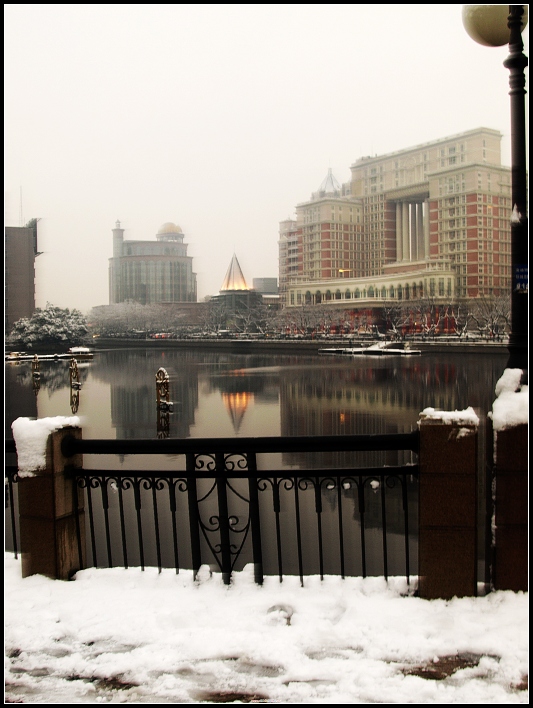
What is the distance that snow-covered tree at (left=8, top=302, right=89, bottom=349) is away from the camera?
60719 mm

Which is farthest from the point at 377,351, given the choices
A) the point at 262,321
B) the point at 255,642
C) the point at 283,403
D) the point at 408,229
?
the point at 408,229

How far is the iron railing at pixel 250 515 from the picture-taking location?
4.43 metres

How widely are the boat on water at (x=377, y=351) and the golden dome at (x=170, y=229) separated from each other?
102414mm

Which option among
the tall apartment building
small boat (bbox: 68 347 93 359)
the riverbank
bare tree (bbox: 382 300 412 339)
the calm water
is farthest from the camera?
the tall apartment building

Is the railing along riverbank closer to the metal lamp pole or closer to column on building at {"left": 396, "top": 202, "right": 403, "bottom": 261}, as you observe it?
the metal lamp pole

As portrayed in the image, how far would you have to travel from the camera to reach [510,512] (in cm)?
410

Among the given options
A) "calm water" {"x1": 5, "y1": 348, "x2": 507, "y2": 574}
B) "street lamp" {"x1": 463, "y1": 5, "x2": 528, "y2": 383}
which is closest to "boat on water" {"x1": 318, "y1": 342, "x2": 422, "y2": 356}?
"calm water" {"x1": 5, "y1": 348, "x2": 507, "y2": 574}

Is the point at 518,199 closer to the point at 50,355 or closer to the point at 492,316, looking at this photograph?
the point at 492,316

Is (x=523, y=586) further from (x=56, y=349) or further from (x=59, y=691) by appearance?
(x=56, y=349)

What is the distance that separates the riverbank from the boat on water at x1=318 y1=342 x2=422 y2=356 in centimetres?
233

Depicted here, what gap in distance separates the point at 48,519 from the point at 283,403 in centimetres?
2480

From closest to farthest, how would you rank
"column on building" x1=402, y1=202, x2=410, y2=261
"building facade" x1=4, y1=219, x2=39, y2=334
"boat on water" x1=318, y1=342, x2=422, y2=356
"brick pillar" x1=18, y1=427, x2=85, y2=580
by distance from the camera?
"brick pillar" x1=18, y1=427, x2=85, y2=580
"building facade" x1=4, y1=219, x2=39, y2=334
"boat on water" x1=318, y1=342, x2=422, y2=356
"column on building" x1=402, y1=202, x2=410, y2=261

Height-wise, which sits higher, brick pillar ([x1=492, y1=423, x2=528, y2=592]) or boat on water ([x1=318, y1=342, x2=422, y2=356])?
boat on water ([x1=318, y1=342, x2=422, y2=356])

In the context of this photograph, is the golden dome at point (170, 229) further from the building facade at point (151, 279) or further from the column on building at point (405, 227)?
the column on building at point (405, 227)
